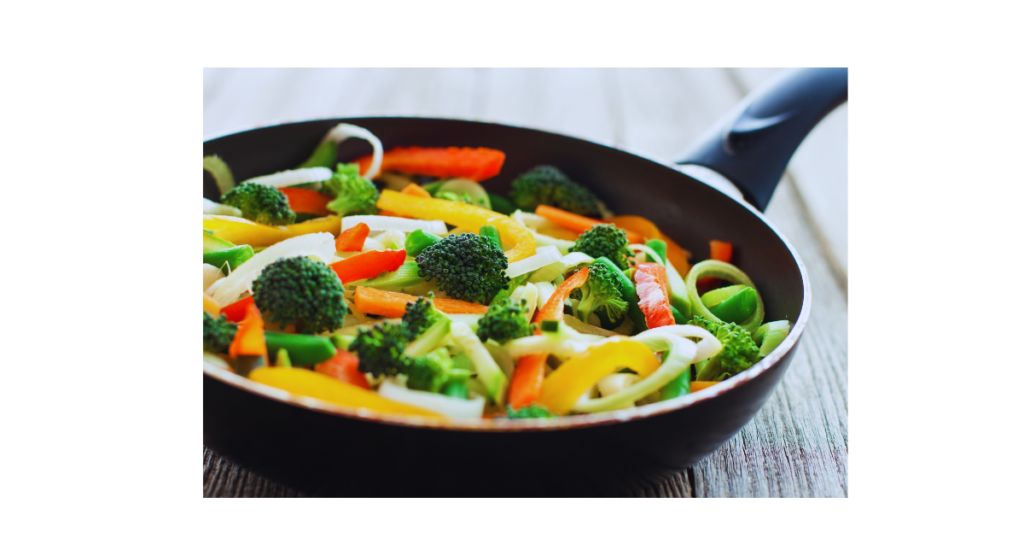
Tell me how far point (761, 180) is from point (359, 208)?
5.69ft

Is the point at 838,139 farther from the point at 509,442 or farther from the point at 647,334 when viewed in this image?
the point at 509,442

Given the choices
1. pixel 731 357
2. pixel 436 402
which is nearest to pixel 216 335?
pixel 436 402

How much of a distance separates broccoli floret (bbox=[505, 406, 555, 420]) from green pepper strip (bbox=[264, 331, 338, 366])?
1.64ft

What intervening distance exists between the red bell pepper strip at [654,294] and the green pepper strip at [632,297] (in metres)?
0.03

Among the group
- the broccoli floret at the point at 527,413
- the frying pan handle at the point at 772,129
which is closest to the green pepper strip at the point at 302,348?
the broccoli floret at the point at 527,413

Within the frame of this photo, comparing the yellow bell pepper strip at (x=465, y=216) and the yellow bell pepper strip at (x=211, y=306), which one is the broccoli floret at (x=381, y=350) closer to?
the yellow bell pepper strip at (x=211, y=306)

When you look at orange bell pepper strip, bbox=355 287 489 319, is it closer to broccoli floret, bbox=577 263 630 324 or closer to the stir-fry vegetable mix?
the stir-fry vegetable mix

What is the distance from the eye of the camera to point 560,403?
5.56 feet

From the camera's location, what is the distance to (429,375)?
161cm

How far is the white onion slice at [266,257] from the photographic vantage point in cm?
193


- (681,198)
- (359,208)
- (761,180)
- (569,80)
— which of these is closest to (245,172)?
(359,208)

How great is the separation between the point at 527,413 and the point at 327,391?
0.47m

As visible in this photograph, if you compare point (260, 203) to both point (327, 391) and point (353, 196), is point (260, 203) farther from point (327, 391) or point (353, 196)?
point (327, 391)

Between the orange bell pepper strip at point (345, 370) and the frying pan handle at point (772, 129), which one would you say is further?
the frying pan handle at point (772, 129)
